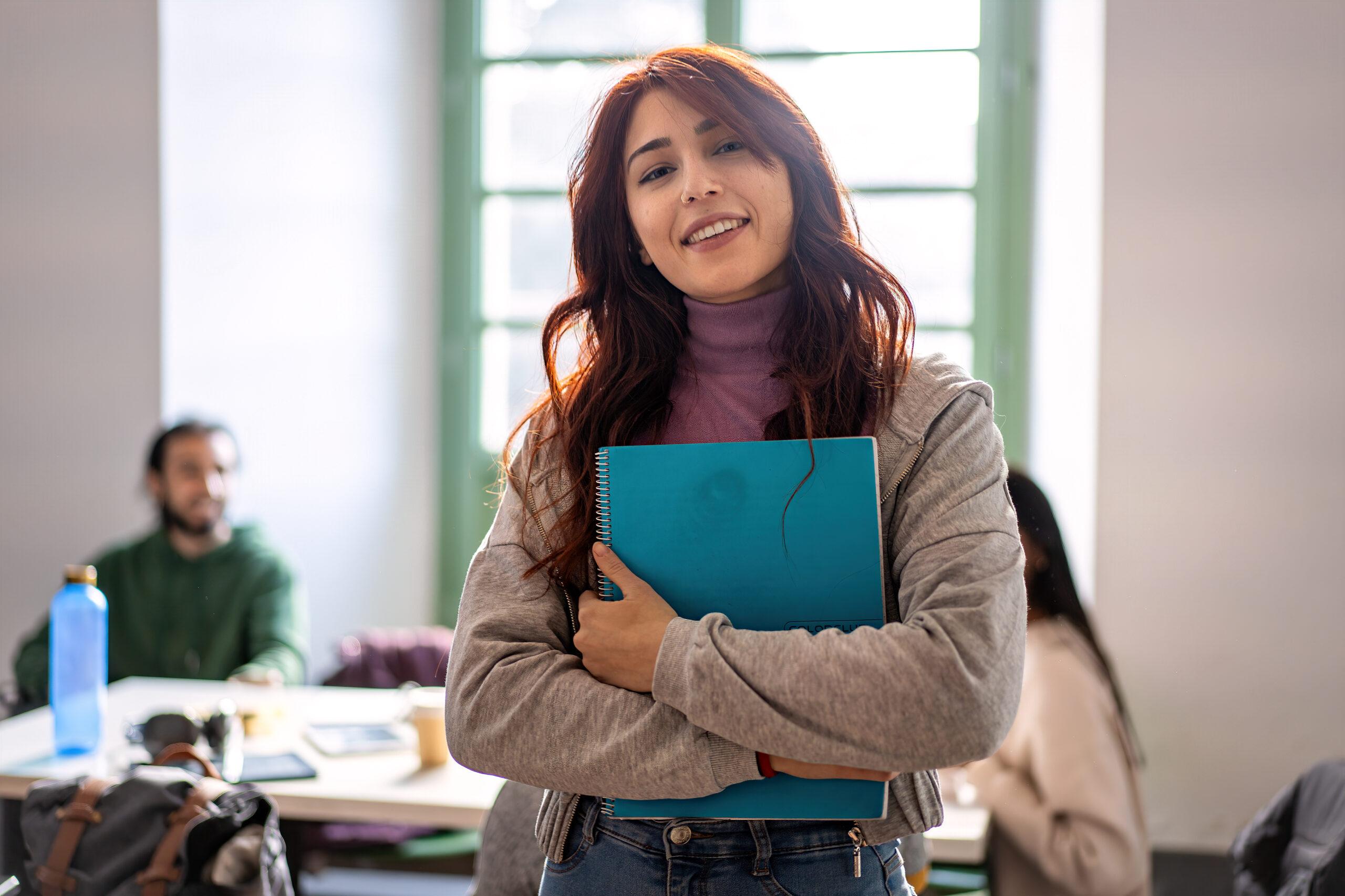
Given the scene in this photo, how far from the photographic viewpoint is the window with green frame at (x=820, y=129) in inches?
163

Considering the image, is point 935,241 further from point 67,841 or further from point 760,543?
point 67,841

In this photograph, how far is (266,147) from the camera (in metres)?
3.50

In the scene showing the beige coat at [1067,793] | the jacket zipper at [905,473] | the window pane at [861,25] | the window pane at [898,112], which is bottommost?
the beige coat at [1067,793]

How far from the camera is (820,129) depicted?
385cm

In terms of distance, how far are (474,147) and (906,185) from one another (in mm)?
1720

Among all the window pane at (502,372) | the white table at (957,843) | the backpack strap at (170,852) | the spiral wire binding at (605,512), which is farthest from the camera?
the window pane at (502,372)

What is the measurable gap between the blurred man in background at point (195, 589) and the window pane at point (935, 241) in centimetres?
243

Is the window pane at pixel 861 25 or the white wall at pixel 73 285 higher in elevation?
the window pane at pixel 861 25

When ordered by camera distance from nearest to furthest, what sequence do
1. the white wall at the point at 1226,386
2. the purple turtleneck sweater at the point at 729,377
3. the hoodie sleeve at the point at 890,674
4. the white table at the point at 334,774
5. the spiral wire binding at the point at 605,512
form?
the hoodie sleeve at the point at 890,674, the spiral wire binding at the point at 605,512, the purple turtleneck sweater at the point at 729,377, the white table at the point at 334,774, the white wall at the point at 1226,386

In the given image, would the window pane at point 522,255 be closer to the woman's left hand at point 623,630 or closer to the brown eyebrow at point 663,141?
the brown eyebrow at point 663,141

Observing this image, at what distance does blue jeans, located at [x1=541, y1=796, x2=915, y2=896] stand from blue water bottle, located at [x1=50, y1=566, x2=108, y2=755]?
4.86 feet

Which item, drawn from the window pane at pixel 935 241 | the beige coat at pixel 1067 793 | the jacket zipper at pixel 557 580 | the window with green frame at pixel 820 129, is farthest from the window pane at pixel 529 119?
the jacket zipper at pixel 557 580

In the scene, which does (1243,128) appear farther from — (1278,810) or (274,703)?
(274,703)

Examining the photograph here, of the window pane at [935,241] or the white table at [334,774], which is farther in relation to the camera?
the window pane at [935,241]
